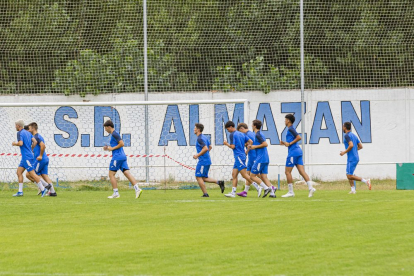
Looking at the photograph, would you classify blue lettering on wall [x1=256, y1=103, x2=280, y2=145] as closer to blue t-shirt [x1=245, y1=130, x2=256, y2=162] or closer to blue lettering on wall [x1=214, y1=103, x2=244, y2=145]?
blue lettering on wall [x1=214, y1=103, x2=244, y2=145]

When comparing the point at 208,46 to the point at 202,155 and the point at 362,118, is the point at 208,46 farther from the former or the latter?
the point at 202,155

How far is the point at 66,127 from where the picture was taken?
28.0 meters

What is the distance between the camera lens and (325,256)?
9203mm

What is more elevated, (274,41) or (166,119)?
(274,41)

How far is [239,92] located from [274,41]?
8.00ft

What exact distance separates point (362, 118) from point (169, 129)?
7.07 m

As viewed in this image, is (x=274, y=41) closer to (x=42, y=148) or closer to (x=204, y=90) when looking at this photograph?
(x=204, y=90)

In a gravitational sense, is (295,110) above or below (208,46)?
below

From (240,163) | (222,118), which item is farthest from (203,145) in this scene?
(222,118)

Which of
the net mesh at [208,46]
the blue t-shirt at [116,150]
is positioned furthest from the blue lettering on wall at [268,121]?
the blue t-shirt at [116,150]

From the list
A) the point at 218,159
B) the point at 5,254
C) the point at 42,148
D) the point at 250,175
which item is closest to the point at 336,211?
the point at 250,175

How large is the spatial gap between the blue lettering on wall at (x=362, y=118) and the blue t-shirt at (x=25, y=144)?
12.1m

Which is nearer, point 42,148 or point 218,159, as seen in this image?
point 42,148

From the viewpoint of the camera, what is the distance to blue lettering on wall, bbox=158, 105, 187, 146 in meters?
27.2
